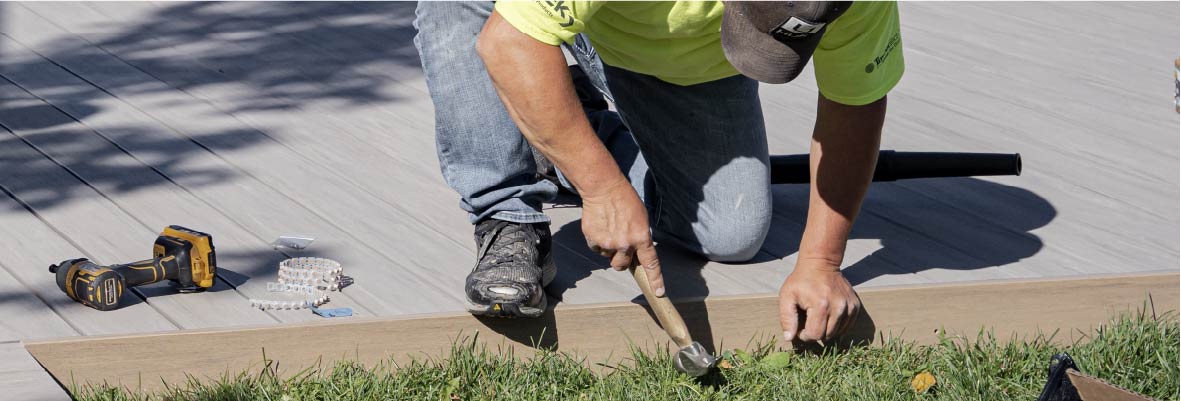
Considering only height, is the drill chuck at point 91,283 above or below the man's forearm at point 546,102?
below

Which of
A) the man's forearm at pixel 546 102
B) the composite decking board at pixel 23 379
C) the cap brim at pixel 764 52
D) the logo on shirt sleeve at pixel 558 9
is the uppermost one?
the logo on shirt sleeve at pixel 558 9

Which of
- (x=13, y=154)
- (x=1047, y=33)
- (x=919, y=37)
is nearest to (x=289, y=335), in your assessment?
(x=13, y=154)

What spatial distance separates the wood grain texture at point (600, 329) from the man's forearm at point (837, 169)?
139 millimetres

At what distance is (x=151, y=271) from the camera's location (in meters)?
2.41

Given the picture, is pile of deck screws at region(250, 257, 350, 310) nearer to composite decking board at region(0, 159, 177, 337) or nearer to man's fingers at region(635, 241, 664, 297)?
composite decking board at region(0, 159, 177, 337)

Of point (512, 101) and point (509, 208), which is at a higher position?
point (512, 101)

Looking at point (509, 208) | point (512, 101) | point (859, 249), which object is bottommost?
point (859, 249)

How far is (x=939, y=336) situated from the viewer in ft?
8.13

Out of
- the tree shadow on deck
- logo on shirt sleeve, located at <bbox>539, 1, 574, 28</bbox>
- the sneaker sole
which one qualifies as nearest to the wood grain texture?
the sneaker sole

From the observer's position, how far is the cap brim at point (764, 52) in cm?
198

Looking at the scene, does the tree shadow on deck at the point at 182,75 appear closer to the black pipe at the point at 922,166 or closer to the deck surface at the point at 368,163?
the deck surface at the point at 368,163

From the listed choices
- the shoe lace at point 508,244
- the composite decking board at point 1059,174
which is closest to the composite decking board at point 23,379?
the shoe lace at point 508,244

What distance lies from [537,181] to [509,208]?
0.44 feet

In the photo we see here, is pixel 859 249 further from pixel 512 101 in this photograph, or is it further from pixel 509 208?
pixel 512 101
